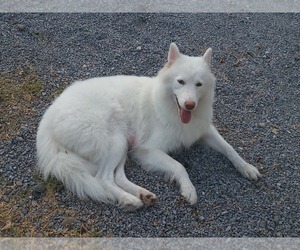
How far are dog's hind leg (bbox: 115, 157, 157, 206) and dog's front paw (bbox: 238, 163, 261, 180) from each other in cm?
69

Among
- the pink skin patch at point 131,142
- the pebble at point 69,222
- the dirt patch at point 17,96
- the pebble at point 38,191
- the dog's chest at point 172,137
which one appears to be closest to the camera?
the pebble at point 69,222

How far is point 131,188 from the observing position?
298 centimetres

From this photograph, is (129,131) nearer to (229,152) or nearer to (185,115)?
(185,115)

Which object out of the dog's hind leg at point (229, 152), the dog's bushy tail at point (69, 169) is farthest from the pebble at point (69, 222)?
the dog's hind leg at point (229, 152)

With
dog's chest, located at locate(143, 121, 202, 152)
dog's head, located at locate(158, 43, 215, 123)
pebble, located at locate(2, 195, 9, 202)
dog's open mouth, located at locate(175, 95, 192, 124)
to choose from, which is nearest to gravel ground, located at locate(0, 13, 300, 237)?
pebble, located at locate(2, 195, 9, 202)

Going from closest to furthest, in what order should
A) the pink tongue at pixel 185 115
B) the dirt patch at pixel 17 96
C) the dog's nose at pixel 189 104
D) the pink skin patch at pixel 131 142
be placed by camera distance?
the dog's nose at pixel 189 104, the pink tongue at pixel 185 115, the pink skin patch at pixel 131 142, the dirt patch at pixel 17 96

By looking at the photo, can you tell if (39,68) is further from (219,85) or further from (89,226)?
(89,226)

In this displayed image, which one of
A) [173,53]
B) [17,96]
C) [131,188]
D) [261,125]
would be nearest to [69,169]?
[131,188]

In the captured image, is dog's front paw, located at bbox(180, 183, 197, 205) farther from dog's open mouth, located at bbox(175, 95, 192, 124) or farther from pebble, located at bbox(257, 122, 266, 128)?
pebble, located at bbox(257, 122, 266, 128)

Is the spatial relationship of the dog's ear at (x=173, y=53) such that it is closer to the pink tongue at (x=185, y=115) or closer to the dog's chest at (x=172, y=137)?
the pink tongue at (x=185, y=115)

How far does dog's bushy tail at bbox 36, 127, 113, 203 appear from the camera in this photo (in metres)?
2.91

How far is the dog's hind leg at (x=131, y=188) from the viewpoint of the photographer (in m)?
2.89

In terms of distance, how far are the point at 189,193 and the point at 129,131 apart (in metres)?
0.69

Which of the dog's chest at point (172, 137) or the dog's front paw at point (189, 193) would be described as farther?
the dog's chest at point (172, 137)
